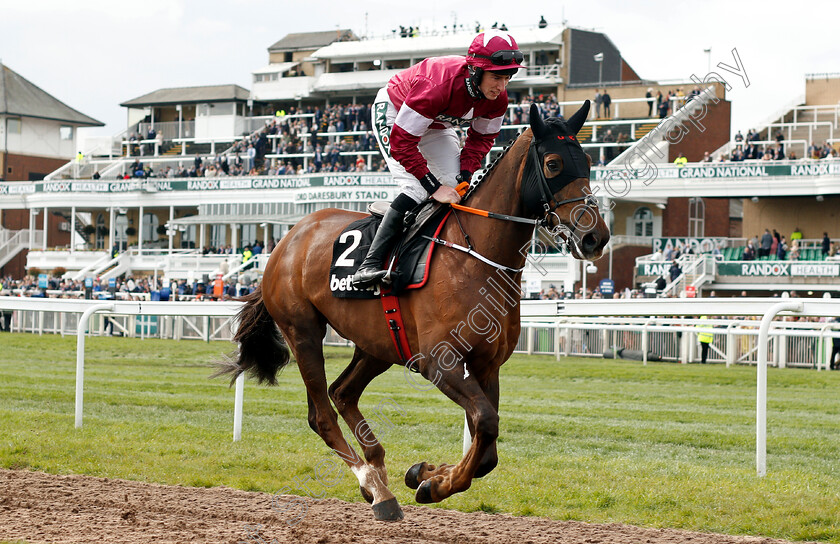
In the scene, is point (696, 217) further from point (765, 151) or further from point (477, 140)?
point (477, 140)

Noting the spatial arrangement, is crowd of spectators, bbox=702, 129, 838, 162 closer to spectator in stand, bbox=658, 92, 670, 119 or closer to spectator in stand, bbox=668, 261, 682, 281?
spectator in stand, bbox=658, 92, 670, 119

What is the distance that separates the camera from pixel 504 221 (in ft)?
15.6

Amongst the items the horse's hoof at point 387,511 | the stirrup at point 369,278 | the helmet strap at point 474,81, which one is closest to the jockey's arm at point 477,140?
the helmet strap at point 474,81

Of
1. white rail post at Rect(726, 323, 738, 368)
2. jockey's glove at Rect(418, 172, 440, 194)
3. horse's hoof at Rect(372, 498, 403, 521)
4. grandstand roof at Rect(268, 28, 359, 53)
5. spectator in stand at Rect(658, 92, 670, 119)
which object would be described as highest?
grandstand roof at Rect(268, 28, 359, 53)

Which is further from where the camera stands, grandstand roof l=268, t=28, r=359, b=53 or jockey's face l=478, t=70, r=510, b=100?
grandstand roof l=268, t=28, r=359, b=53

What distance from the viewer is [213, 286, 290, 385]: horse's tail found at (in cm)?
641

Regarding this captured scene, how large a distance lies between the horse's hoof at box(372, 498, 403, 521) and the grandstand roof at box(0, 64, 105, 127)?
5680cm

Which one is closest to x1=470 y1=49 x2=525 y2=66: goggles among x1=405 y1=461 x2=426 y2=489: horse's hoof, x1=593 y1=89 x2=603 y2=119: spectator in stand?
x1=405 y1=461 x2=426 y2=489: horse's hoof

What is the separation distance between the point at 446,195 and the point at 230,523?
7.05ft

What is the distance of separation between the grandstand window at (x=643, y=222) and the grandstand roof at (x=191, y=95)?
80.0ft

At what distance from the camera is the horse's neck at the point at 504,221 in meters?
4.73

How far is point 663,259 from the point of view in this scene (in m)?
27.9

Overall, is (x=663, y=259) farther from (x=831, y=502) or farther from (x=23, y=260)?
(x=23, y=260)

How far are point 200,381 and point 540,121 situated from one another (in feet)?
32.3
